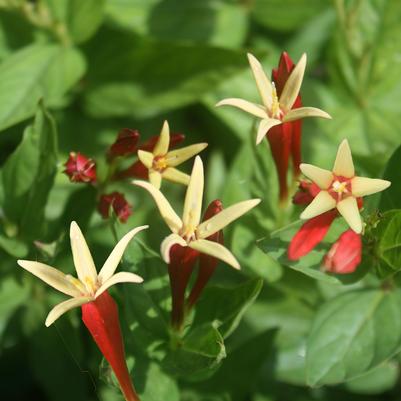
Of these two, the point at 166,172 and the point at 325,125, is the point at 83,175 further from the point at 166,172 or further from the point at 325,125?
the point at 325,125

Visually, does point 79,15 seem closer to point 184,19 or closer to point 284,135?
point 184,19

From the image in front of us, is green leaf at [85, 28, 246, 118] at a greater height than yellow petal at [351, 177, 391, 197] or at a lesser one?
lesser

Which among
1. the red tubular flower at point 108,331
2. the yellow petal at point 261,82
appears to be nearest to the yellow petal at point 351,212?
the yellow petal at point 261,82

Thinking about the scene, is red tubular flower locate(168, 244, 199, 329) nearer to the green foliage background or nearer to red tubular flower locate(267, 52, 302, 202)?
the green foliage background

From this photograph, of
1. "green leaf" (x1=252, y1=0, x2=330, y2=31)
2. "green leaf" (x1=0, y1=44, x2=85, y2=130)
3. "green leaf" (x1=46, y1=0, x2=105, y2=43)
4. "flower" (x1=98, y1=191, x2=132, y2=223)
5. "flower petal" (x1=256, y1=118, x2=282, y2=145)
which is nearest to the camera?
"flower petal" (x1=256, y1=118, x2=282, y2=145)

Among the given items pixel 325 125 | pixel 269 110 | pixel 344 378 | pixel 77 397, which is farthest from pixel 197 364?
pixel 325 125

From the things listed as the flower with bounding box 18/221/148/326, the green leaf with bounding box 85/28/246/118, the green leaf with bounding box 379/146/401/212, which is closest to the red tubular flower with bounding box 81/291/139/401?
the flower with bounding box 18/221/148/326
